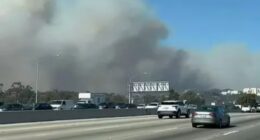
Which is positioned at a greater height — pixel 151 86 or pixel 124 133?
pixel 151 86

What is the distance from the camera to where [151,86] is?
127 m

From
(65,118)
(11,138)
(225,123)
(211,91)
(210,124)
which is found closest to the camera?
(11,138)

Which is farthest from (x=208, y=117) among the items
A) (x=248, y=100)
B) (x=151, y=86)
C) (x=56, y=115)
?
(x=248, y=100)

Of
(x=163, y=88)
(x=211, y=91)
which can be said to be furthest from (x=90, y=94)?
(x=211, y=91)

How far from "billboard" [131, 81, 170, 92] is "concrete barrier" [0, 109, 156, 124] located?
6157cm

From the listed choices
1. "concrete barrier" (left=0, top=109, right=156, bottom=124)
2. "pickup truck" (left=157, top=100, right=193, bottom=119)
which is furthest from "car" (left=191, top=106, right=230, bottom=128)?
"pickup truck" (left=157, top=100, right=193, bottom=119)

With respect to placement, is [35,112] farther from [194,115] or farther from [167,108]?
[194,115]

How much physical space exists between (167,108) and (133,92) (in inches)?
3209

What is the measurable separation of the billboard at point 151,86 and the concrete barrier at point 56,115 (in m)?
61.6

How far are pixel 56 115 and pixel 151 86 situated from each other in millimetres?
80013

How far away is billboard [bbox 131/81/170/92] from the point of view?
12525 cm

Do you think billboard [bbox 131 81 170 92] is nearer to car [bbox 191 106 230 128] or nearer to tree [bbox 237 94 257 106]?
tree [bbox 237 94 257 106]

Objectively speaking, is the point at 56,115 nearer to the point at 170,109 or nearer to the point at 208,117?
the point at 170,109

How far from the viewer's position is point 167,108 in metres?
50.4
